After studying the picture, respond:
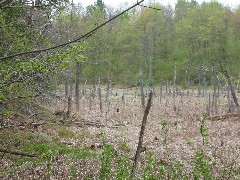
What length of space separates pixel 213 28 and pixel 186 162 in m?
40.3

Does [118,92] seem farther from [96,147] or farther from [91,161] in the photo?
[91,161]

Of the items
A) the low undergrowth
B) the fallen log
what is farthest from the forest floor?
the fallen log

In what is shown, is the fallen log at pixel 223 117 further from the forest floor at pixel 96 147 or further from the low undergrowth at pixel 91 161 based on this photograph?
the low undergrowth at pixel 91 161

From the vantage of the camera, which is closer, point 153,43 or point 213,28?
point 213,28

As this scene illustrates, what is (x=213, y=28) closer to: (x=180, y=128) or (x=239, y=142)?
Answer: (x=180, y=128)

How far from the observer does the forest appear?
601 centimetres

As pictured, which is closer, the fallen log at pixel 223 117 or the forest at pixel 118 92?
the forest at pixel 118 92

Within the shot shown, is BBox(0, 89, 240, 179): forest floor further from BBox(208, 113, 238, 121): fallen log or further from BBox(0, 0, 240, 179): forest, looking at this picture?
BBox(208, 113, 238, 121): fallen log


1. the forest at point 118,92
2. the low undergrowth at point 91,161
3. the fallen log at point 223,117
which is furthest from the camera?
the fallen log at point 223,117

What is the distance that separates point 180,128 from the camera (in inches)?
688

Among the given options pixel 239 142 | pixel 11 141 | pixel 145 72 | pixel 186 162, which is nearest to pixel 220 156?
pixel 186 162

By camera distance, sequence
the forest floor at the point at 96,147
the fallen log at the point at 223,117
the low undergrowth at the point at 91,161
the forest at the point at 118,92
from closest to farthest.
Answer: the low undergrowth at the point at 91,161, the forest at the point at 118,92, the forest floor at the point at 96,147, the fallen log at the point at 223,117

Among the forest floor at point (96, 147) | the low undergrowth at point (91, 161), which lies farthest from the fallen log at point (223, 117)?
the low undergrowth at point (91, 161)

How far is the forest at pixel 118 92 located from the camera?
19.7ft
